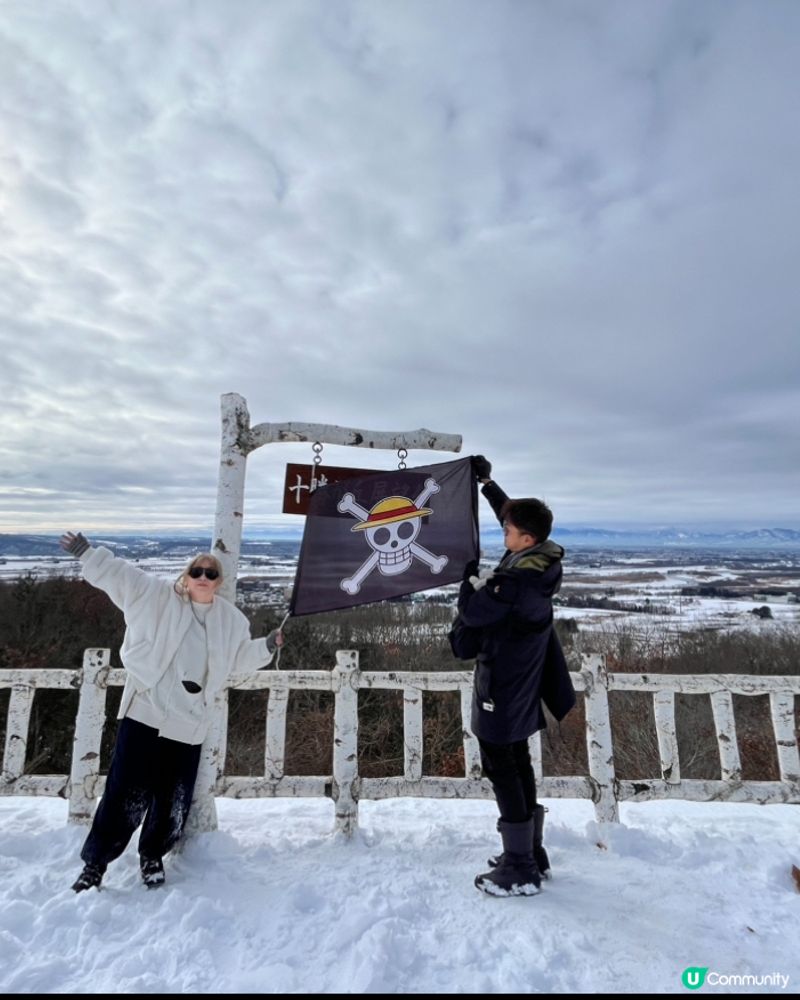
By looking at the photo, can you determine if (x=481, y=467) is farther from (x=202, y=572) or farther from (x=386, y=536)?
(x=202, y=572)

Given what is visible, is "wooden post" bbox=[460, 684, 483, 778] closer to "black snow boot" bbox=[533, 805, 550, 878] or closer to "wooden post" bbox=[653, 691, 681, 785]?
"black snow boot" bbox=[533, 805, 550, 878]

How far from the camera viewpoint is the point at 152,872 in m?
3.00

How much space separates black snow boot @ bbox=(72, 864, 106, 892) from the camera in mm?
2881

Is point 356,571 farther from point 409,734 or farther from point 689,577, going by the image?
point 689,577

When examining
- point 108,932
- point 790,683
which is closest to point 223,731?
point 108,932

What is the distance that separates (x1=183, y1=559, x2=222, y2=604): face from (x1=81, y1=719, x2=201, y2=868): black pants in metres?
0.77

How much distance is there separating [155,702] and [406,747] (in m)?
1.89

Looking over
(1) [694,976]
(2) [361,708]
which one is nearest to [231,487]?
(1) [694,976]

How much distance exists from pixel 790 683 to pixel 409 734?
120 inches

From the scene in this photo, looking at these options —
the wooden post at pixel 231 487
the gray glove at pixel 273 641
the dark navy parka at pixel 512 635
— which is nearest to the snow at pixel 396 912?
the dark navy parka at pixel 512 635

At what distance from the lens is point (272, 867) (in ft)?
10.8

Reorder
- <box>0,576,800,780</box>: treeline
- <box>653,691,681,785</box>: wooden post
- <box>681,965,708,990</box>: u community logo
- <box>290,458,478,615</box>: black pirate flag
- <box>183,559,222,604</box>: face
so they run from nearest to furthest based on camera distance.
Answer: <box>681,965,708,990</box>: u community logo, <box>183,559,222,604</box>: face, <box>290,458,478,615</box>: black pirate flag, <box>653,691,681,785</box>: wooden post, <box>0,576,800,780</box>: treeline

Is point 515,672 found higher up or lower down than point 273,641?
lower down

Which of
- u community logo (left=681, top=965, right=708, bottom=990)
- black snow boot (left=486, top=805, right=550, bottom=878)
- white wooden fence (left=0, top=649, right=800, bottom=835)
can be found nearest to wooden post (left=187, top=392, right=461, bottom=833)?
white wooden fence (left=0, top=649, right=800, bottom=835)
